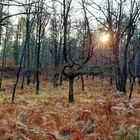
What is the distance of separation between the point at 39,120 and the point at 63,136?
6.77 feet

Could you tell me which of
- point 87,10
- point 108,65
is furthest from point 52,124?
point 87,10

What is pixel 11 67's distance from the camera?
212 feet

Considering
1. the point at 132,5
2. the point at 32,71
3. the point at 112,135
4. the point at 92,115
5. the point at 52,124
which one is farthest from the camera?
the point at 32,71

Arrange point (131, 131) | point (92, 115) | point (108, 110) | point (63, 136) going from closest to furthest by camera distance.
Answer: point (131, 131), point (63, 136), point (92, 115), point (108, 110)

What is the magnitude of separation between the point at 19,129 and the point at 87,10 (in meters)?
17.3

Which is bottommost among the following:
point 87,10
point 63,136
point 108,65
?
point 63,136

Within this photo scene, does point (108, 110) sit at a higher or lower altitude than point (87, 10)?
lower

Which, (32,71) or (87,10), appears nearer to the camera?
(87,10)

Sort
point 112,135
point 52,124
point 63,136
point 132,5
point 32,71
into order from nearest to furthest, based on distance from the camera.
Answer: point 112,135
point 63,136
point 52,124
point 132,5
point 32,71

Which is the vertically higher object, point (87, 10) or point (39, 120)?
point (87, 10)

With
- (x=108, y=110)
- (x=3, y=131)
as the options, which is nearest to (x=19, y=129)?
(x=3, y=131)

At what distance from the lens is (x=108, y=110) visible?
14.1 m

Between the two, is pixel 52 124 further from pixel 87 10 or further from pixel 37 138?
pixel 87 10

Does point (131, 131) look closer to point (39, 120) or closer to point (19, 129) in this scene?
point (19, 129)
